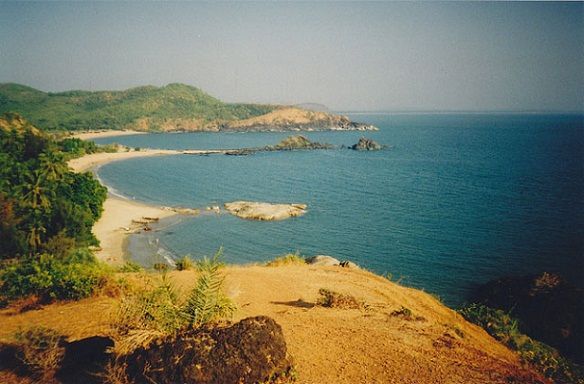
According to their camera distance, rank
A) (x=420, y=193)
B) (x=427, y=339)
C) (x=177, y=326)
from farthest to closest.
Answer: (x=420, y=193)
(x=427, y=339)
(x=177, y=326)

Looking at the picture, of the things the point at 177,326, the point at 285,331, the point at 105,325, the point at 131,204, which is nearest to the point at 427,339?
the point at 285,331

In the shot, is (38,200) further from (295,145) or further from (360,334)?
(295,145)

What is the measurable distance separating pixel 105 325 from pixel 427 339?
8.32 metres

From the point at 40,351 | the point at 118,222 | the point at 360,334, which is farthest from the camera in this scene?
the point at 118,222

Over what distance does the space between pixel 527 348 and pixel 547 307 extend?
1147cm

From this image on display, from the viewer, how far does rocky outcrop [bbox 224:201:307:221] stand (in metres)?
48.7

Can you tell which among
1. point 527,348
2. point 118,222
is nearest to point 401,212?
point 118,222

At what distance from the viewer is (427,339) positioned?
9.34m

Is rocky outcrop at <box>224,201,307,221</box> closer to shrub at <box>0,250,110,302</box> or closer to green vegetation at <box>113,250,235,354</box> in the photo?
shrub at <box>0,250,110,302</box>

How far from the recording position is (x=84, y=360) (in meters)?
7.12

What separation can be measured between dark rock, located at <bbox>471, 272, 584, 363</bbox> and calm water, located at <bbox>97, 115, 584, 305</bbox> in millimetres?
3702

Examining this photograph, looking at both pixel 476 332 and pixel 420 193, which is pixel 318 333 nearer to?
pixel 476 332

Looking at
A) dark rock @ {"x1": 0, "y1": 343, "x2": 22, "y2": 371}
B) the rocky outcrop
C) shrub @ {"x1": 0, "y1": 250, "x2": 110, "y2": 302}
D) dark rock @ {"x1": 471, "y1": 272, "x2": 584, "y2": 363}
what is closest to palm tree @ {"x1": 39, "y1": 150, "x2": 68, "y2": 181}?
the rocky outcrop

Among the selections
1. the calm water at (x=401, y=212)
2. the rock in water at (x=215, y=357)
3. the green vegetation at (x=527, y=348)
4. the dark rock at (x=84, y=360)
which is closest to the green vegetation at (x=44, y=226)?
the dark rock at (x=84, y=360)
